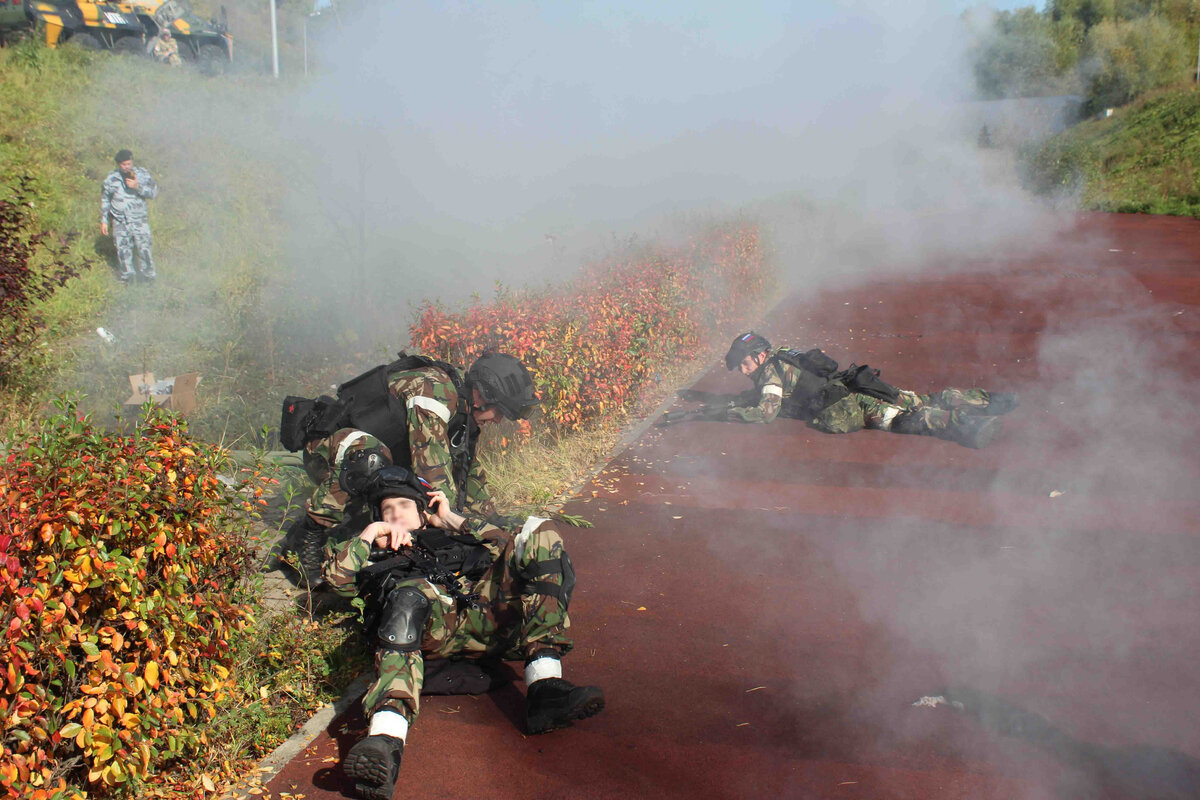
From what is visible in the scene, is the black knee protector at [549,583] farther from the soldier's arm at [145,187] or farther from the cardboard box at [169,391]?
the soldier's arm at [145,187]

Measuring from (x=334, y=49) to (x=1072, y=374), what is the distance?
64.7ft

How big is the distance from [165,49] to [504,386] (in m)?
20.4

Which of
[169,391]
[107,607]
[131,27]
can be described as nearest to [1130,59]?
[131,27]

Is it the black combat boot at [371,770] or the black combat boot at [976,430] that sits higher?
the black combat boot at [976,430]

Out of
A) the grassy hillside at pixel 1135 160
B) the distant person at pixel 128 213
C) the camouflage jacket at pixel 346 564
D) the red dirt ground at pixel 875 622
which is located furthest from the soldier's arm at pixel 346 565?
the grassy hillside at pixel 1135 160

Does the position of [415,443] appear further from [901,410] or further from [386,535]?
[901,410]

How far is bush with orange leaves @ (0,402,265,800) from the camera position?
8.17 ft

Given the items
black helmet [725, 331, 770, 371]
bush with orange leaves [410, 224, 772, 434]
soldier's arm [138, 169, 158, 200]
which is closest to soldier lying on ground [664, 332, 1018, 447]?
black helmet [725, 331, 770, 371]

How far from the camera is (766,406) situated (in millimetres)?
7781

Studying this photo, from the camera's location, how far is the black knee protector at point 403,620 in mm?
3393

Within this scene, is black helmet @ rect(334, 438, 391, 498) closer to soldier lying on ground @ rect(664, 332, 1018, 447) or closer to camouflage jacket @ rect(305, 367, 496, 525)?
camouflage jacket @ rect(305, 367, 496, 525)

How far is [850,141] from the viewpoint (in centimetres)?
2386

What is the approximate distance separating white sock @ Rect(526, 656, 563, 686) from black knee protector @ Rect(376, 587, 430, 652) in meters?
0.47

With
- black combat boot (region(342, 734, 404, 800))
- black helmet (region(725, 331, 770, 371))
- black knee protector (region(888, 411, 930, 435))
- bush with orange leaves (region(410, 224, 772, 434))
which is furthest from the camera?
black helmet (region(725, 331, 770, 371))
